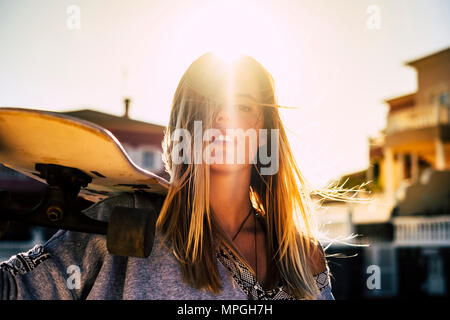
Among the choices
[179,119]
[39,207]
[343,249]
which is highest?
[179,119]

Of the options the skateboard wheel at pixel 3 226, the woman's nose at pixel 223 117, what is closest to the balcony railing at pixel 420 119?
the woman's nose at pixel 223 117

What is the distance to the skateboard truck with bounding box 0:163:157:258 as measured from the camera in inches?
49.8

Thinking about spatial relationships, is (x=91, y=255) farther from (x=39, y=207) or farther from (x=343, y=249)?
(x=343, y=249)

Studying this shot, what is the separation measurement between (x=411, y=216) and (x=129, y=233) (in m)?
16.4

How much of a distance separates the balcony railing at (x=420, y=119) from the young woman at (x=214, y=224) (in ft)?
58.4

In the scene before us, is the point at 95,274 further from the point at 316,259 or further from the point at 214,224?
the point at 316,259

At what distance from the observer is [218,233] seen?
6.08 feet

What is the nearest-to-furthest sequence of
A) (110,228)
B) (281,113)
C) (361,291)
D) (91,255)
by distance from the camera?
(110,228) → (91,255) → (281,113) → (361,291)

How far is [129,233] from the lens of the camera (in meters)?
1.26

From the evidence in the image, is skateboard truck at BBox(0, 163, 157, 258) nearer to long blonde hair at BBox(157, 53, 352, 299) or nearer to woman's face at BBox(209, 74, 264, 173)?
long blonde hair at BBox(157, 53, 352, 299)

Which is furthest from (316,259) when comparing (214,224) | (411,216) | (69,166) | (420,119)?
(420,119)

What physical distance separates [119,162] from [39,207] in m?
0.25
